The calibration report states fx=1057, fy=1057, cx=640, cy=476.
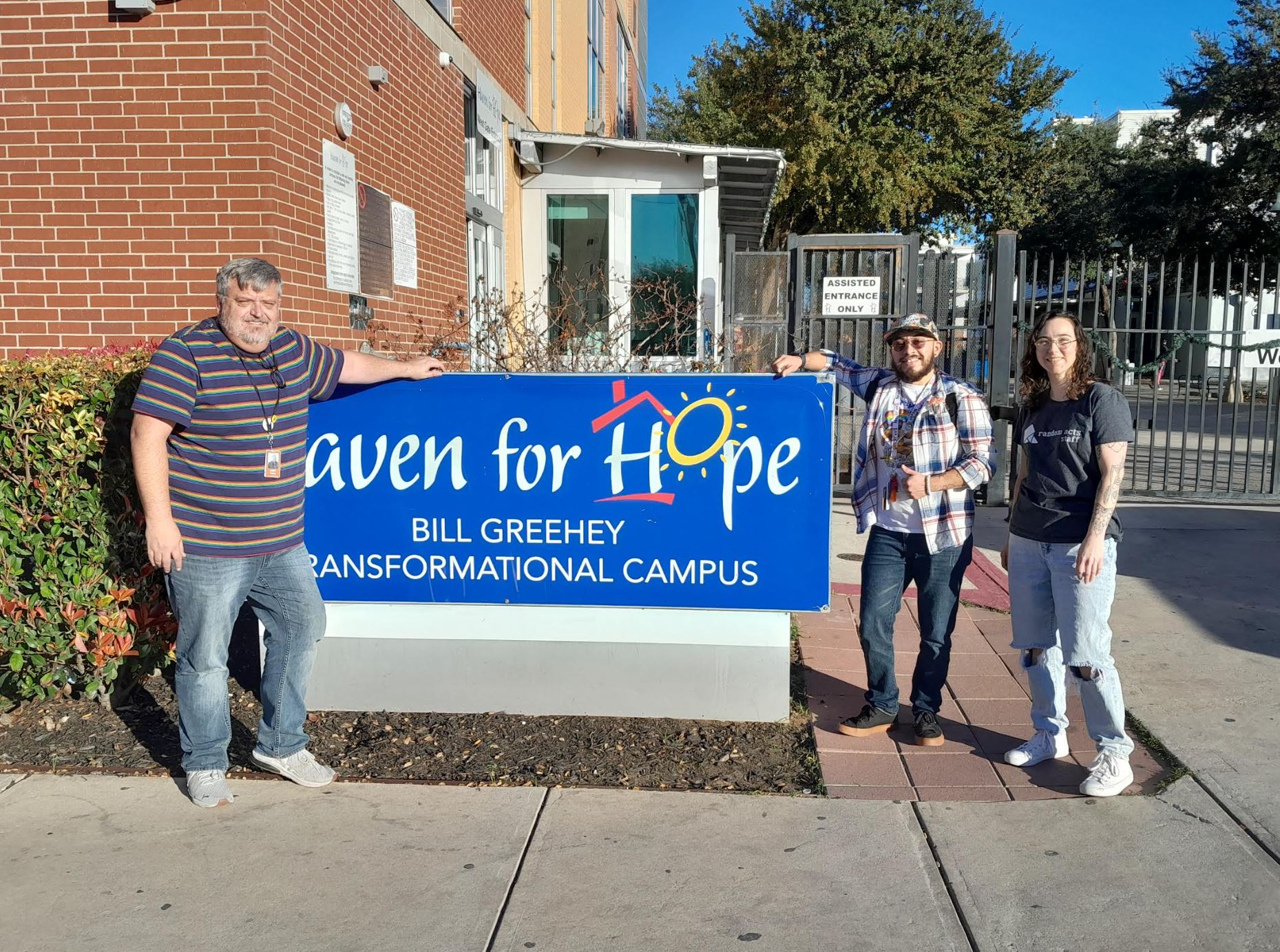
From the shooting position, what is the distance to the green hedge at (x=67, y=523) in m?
3.95

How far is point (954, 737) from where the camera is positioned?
4.18m

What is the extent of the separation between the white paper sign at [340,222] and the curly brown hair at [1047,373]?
14.0ft

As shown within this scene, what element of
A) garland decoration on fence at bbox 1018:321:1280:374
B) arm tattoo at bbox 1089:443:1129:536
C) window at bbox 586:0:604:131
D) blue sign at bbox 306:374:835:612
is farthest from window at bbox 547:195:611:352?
arm tattoo at bbox 1089:443:1129:536

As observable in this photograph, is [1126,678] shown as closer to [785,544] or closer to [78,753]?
[785,544]

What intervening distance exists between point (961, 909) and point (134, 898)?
7.60 feet

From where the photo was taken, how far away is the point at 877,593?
4.03 metres

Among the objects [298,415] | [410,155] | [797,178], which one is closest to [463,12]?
[410,155]

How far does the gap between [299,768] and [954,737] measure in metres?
2.49

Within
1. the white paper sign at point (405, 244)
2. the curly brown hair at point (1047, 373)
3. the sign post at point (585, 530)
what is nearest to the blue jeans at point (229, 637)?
the sign post at point (585, 530)

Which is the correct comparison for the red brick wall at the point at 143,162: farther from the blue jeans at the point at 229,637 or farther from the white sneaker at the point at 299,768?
the white sneaker at the point at 299,768

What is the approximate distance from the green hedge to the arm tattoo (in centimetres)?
352

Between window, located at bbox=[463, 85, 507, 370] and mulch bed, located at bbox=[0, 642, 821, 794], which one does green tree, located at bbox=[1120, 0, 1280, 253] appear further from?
mulch bed, located at bbox=[0, 642, 821, 794]

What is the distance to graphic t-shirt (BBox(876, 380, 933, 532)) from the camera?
12.8 feet

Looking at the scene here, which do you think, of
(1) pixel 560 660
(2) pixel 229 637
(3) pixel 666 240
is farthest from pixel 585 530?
(3) pixel 666 240
